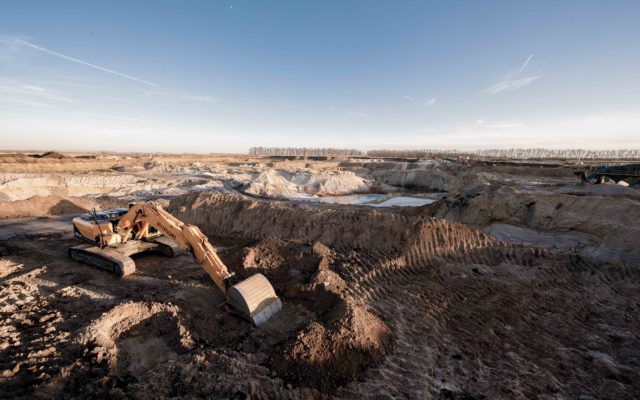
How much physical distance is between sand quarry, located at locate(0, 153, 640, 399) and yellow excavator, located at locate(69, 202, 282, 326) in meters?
0.30

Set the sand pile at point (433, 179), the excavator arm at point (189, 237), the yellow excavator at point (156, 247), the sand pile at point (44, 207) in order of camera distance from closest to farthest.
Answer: the yellow excavator at point (156, 247)
the excavator arm at point (189, 237)
the sand pile at point (44, 207)
the sand pile at point (433, 179)

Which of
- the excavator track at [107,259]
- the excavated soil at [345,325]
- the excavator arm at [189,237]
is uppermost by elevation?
the excavator arm at [189,237]

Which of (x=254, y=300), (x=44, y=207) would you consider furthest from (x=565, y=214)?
(x=44, y=207)

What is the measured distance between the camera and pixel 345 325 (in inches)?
198

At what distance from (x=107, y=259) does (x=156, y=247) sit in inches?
53.2

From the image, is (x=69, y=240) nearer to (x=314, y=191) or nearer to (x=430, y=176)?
(x=314, y=191)

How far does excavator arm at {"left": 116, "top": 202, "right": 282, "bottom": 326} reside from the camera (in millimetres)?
5477

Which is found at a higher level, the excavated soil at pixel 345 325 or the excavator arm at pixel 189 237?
the excavator arm at pixel 189 237

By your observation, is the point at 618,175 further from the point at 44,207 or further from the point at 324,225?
the point at 44,207

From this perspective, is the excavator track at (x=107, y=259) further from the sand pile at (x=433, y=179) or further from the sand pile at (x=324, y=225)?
the sand pile at (x=433, y=179)

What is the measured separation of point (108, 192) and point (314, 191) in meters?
15.7

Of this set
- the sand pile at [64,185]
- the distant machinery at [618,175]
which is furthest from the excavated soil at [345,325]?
the distant machinery at [618,175]

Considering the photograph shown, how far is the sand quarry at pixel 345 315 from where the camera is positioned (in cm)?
420

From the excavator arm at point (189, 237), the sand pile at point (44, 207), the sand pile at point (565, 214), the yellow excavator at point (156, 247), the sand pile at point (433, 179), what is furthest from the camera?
the sand pile at point (433, 179)
